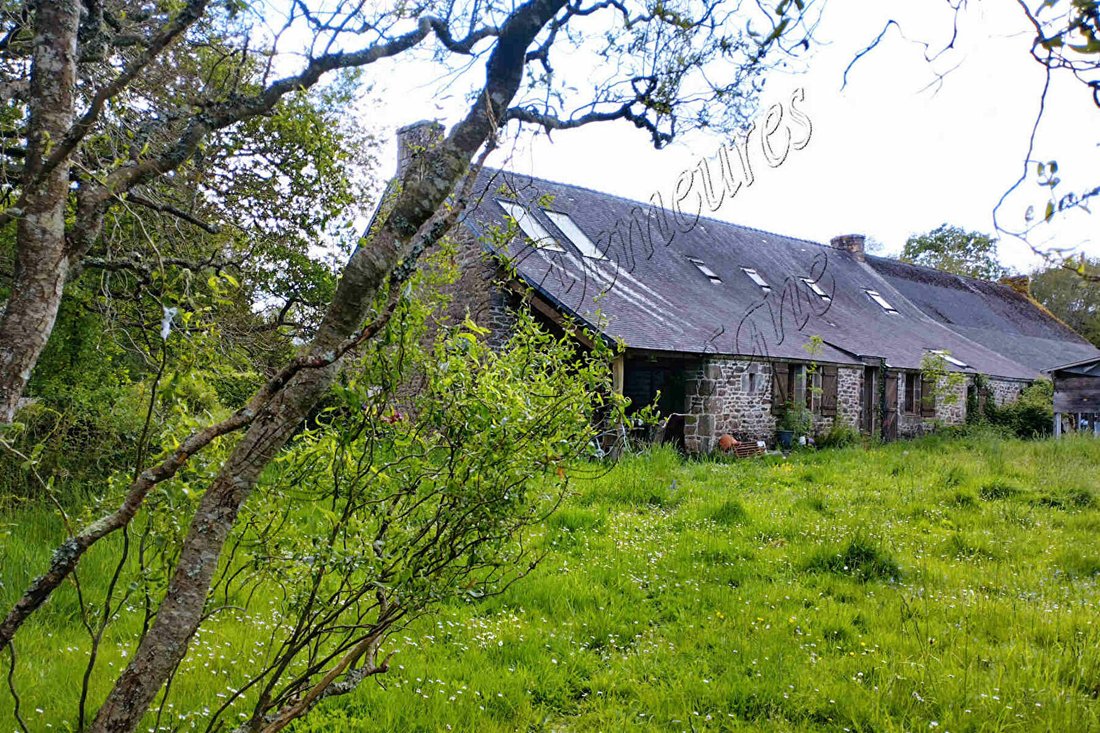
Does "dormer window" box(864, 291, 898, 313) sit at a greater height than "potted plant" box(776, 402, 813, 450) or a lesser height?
greater

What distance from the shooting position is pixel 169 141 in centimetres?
463

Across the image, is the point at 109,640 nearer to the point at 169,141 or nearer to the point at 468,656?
the point at 468,656

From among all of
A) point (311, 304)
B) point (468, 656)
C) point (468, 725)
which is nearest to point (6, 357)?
point (468, 725)

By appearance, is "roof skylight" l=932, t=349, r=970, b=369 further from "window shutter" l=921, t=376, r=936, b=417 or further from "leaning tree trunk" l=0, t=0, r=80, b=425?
"leaning tree trunk" l=0, t=0, r=80, b=425

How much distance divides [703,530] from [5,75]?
6872mm

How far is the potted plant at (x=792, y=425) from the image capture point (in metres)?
15.0

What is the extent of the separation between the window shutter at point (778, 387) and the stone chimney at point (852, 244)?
43.2 feet

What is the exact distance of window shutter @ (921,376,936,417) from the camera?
18641 mm

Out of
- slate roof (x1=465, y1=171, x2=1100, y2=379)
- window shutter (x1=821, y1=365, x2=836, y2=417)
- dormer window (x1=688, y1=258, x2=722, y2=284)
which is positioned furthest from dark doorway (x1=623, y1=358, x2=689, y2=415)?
window shutter (x1=821, y1=365, x2=836, y2=417)

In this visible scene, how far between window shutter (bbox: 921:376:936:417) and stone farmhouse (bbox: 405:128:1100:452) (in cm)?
3

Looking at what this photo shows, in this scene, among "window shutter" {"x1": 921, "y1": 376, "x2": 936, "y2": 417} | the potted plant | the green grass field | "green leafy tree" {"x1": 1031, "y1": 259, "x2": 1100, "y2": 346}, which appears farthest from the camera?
"green leafy tree" {"x1": 1031, "y1": 259, "x2": 1100, "y2": 346}

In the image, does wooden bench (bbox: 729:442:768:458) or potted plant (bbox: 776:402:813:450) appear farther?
potted plant (bbox: 776:402:813:450)

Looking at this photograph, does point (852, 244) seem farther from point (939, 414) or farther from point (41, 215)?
point (41, 215)

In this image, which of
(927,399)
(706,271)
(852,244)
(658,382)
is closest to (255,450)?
(658,382)
